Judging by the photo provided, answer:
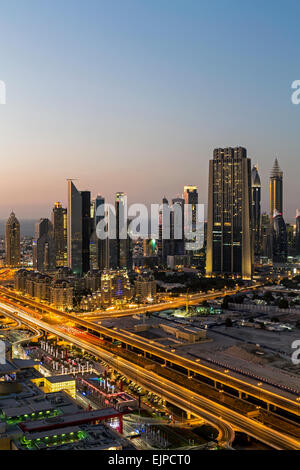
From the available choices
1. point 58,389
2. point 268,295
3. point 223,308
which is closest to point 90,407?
point 58,389

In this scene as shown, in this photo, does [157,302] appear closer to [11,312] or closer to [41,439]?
[11,312]

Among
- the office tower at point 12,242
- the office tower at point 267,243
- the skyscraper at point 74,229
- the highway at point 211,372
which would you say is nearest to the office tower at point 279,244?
the office tower at point 267,243

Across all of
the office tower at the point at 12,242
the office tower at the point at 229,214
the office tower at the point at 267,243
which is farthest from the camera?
the office tower at the point at 267,243

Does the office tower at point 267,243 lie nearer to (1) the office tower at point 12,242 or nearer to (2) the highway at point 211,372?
(1) the office tower at point 12,242

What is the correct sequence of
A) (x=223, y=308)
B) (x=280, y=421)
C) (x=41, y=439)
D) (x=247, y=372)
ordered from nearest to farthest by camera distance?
(x=41, y=439) → (x=280, y=421) → (x=247, y=372) → (x=223, y=308)

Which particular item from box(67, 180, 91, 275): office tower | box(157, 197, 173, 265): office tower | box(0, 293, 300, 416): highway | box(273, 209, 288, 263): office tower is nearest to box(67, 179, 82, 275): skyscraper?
box(67, 180, 91, 275): office tower
